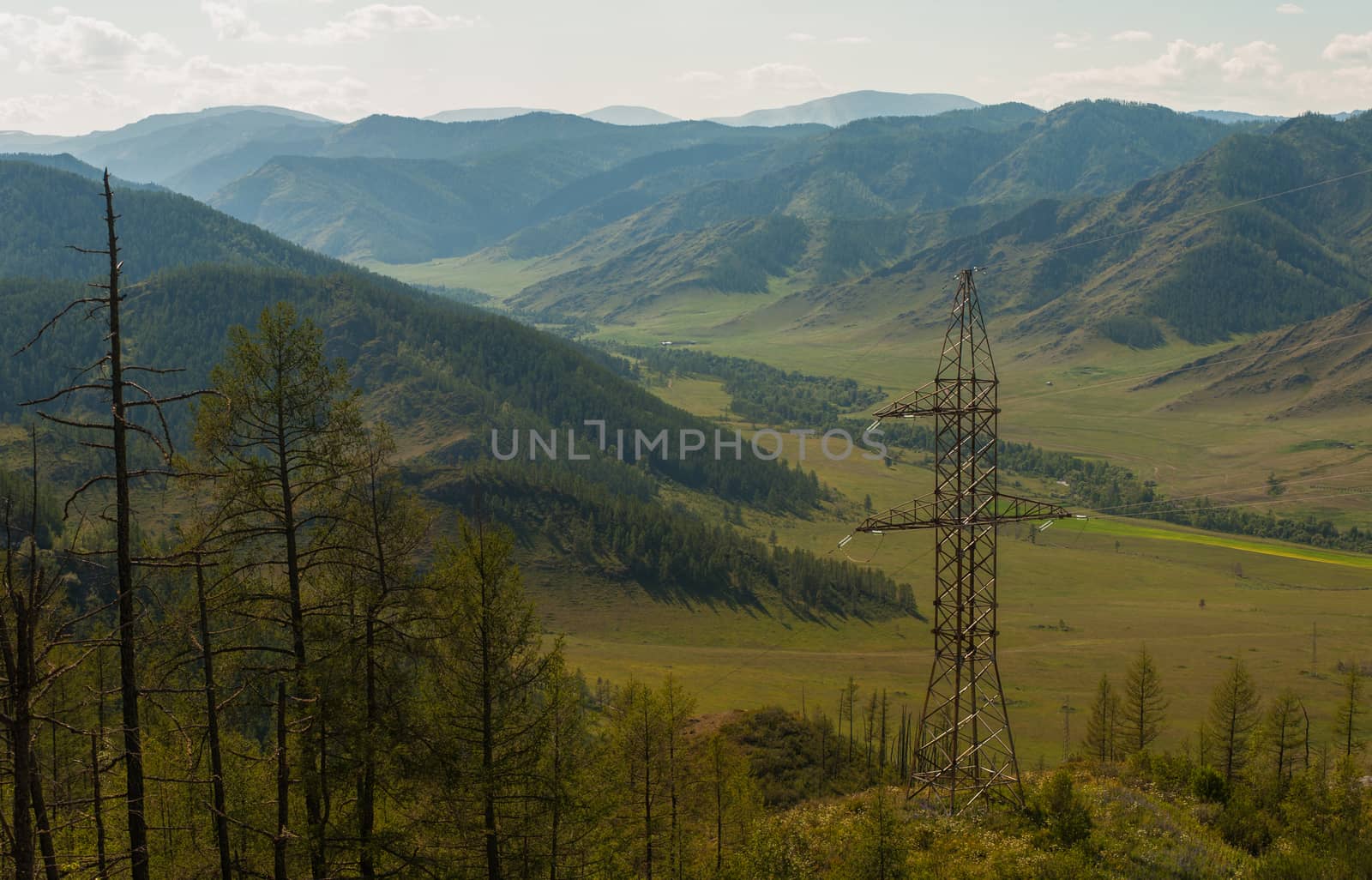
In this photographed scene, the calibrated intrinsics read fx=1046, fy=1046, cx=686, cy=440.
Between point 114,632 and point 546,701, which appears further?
point 546,701

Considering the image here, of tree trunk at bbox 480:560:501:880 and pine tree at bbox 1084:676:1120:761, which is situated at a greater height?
tree trunk at bbox 480:560:501:880

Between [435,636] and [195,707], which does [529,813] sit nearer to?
[435,636]

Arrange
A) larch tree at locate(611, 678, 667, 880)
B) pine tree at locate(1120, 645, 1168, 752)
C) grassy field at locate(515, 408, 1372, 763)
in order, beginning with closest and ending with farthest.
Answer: larch tree at locate(611, 678, 667, 880) < pine tree at locate(1120, 645, 1168, 752) < grassy field at locate(515, 408, 1372, 763)

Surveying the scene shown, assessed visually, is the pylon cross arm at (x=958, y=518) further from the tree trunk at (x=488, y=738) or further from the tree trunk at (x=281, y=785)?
the tree trunk at (x=281, y=785)

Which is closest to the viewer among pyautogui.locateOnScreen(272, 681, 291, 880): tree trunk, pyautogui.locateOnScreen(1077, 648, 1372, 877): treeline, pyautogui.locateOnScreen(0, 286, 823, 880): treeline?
pyautogui.locateOnScreen(272, 681, 291, 880): tree trunk

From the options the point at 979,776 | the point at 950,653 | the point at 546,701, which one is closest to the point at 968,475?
the point at 950,653

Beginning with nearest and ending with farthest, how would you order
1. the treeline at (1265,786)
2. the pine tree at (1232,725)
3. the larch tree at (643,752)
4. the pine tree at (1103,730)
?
1. the treeline at (1265,786)
2. the larch tree at (643,752)
3. the pine tree at (1232,725)
4. the pine tree at (1103,730)

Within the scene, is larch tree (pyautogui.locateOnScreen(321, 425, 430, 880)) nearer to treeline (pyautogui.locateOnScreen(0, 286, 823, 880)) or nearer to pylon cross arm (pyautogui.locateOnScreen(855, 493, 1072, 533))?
treeline (pyautogui.locateOnScreen(0, 286, 823, 880))

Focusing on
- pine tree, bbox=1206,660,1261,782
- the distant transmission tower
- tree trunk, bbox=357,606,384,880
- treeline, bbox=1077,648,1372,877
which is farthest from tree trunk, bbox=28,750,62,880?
pine tree, bbox=1206,660,1261,782

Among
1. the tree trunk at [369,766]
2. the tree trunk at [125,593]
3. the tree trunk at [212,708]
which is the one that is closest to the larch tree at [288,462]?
the tree trunk at [369,766]
